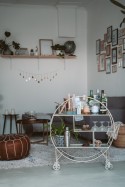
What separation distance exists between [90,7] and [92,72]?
1767 mm

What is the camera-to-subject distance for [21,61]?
767 centimetres

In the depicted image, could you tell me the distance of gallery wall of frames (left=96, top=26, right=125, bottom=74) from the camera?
19.8 feet

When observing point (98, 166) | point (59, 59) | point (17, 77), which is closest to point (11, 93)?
point (17, 77)

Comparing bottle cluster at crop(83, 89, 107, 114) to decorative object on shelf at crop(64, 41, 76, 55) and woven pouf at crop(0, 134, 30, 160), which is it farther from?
decorative object on shelf at crop(64, 41, 76, 55)

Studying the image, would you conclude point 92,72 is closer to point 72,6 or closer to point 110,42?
point 110,42

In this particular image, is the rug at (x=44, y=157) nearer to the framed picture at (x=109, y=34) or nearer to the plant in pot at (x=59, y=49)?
the framed picture at (x=109, y=34)

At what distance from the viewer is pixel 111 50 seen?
6500 mm

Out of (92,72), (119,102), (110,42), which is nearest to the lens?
(119,102)

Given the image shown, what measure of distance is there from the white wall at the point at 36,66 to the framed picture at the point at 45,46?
11cm

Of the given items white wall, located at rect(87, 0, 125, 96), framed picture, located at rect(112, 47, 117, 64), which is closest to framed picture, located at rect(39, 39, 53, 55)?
white wall, located at rect(87, 0, 125, 96)

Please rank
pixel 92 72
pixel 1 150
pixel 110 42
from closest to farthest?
pixel 1 150
pixel 110 42
pixel 92 72

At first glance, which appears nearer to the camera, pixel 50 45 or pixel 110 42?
pixel 110 42

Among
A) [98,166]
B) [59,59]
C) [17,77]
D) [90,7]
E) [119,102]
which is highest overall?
[90,7]

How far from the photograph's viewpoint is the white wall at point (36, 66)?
756 cm
